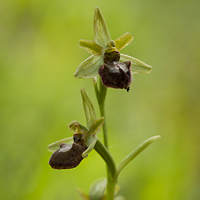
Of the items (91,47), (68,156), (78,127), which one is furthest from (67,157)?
(91,47)

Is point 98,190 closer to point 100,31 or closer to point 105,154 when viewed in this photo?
point 105,154

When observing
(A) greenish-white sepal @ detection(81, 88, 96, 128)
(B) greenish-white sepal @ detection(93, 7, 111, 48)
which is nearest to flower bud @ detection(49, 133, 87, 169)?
(A) greenish-white sepal @ detection(81, 88, 96, 128)

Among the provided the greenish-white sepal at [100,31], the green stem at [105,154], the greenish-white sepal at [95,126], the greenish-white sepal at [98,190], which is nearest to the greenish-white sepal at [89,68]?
the greenish-white sepal at [100,31]

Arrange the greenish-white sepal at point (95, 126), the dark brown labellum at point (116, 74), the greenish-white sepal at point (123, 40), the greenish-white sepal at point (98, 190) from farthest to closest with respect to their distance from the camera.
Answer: the greenish-white sepal at point (98, 190) < the greenish-white sepal at point (123, 40) < the greenish-white sepal at point (95, 126) < the dark brown labellum at point (116, 74)

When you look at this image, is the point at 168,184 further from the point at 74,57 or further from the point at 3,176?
the point at 74,57

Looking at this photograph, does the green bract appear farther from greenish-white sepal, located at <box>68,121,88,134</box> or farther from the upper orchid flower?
greenish-white sepal, located at <box>68,121,88,134</box>

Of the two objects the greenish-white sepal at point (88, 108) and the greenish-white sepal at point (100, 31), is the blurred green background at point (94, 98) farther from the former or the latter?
the greenish-white sepal at point (88, 108)
